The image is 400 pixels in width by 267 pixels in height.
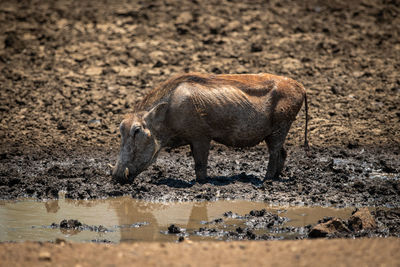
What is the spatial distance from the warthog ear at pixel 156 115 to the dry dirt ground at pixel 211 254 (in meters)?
3.64

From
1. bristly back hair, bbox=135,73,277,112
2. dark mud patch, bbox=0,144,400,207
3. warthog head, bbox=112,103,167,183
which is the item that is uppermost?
bristly back hair, bbox=135,73,277,112

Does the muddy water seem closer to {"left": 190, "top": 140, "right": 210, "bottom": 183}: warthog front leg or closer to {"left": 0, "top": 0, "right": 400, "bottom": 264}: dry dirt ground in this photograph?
{"left": 0, "top": 0, "right": 400, "bottom": 264}: dry dirt ground

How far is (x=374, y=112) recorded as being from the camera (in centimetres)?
1507

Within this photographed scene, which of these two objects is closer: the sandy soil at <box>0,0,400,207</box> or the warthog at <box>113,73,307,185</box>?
the warthog at <box>113,73,307,185</box>

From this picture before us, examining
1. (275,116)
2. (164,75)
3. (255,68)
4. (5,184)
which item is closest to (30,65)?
(164,75)

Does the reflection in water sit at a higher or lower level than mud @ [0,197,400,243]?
lower

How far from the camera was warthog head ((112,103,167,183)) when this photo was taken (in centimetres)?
1024

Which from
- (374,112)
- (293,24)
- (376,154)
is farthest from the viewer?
(293,24)

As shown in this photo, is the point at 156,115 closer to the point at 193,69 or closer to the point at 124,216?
→ the point at 124,216

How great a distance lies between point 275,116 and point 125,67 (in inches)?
269

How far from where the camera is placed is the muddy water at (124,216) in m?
7.85

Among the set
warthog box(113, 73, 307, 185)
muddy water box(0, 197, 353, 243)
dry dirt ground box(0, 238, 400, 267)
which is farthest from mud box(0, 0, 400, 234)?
dry dirt ground box(0, 238, 400, 267)

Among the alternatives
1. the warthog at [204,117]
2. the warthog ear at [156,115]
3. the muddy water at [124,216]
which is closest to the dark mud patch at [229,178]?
the muddy water at [124,216]

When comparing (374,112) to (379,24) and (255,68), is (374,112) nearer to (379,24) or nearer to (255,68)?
(255,68)
